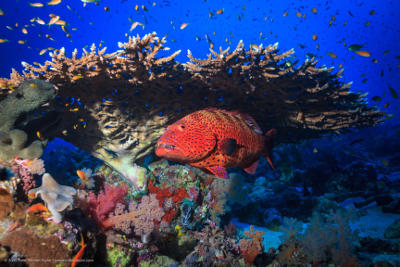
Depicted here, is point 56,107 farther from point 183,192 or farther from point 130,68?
point 183,192

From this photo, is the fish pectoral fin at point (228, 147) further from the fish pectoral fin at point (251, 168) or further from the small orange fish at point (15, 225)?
the small orange fish at point (15, 225)

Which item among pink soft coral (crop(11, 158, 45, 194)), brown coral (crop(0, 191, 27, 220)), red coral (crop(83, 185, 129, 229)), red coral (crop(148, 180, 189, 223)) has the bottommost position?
red coral (crop(148, 180, 189, 223))

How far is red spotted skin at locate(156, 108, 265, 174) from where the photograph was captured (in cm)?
239

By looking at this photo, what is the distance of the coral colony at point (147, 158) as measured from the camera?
85.6 inches

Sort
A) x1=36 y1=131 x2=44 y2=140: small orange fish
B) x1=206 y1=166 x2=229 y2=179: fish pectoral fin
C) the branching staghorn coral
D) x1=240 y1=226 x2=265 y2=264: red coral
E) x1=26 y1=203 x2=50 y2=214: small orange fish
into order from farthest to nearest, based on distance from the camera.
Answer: x1=36 y1=131 x2=44 y2=140: small orange fish
the branching staghorn coral
x1=240 y1=226 x2=265 y2=264: red coral
x1=206 y1=166 x2=229 y2=179: fish pectoral fin
x1=26 y1=203 x2=50 y2=214: small orange fish

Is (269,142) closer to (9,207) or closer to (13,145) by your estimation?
(9,207)

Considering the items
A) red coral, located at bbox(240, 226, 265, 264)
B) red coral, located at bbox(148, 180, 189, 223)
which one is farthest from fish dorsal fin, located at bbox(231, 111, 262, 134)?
red coral, located at bbox(148, 180, 189, 223)

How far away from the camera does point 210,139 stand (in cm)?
263

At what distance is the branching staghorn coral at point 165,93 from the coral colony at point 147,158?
2cm

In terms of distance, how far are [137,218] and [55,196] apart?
3.57ft

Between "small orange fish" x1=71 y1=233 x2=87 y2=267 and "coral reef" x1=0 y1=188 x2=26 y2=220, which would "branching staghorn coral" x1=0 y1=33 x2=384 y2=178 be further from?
"small orange fish" x1=71 y1=233 x2=87 y2=267

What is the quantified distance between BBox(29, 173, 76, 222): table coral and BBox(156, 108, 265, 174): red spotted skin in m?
1.14

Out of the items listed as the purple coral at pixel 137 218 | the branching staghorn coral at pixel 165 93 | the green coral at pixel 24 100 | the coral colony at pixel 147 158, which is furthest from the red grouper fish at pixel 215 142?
the green coral at pixel 24 100

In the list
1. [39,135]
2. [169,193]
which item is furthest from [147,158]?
[39,135]
